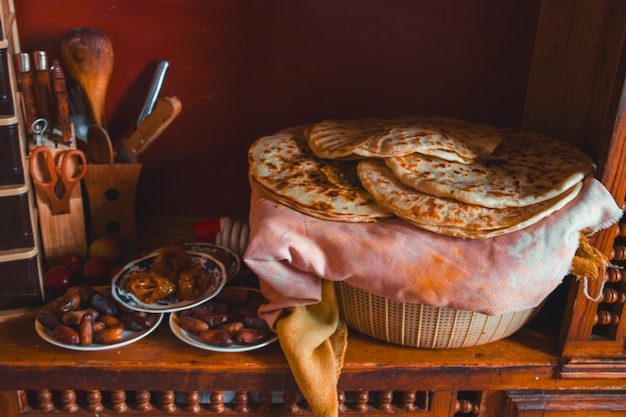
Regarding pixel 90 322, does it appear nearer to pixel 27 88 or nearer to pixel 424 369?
pixel 27 88

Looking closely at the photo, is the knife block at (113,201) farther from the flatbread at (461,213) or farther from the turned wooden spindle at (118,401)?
the flatbread at (461,213)

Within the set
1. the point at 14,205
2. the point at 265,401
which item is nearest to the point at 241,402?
the point at 265,401

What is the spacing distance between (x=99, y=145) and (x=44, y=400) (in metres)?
0.54

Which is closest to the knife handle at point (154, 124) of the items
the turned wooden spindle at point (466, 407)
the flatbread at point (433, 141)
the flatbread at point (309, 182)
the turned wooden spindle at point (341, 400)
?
the flatbread at point (309, 182)

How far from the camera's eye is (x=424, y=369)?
3.42 ft

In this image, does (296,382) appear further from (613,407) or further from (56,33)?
(56,33)

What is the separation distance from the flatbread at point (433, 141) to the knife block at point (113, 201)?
0.56m

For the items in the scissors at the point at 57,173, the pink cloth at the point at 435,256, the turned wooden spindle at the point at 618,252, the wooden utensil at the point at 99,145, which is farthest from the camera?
the wooden utensil at the point at 99,145

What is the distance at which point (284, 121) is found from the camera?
1.40m

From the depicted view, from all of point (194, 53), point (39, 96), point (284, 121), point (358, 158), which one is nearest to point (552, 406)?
point (358, 158)

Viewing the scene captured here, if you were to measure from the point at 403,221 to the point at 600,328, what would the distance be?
0.49m

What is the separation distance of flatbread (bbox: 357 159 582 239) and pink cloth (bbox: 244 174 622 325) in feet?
0.06

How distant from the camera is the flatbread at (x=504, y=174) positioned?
0.94m

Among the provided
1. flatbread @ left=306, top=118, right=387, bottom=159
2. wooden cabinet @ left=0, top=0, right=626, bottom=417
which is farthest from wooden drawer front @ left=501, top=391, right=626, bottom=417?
flatbread @ left=306, top=118, right=387, bottom=159
